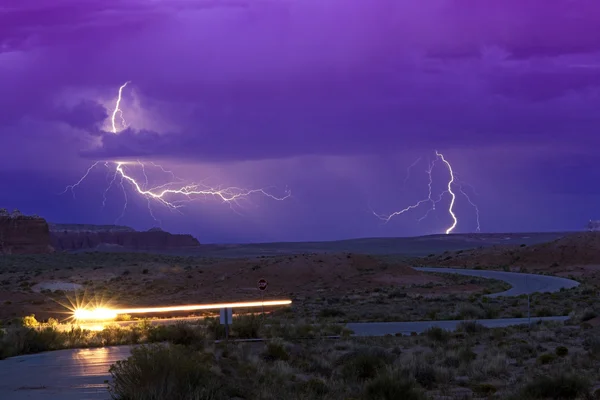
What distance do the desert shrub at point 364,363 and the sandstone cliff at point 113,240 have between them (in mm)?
163819

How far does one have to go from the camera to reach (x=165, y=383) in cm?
1192

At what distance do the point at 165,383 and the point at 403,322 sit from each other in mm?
21347

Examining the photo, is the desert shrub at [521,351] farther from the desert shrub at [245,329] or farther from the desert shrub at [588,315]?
the desert shrub at [588,315]

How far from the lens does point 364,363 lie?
1677 cm

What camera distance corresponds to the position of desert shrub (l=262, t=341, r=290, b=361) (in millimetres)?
18625

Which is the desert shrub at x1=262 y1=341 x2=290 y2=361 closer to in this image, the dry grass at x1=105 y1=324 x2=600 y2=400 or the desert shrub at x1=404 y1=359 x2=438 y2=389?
the dry grass at x1=105 y1=324 x2=600 y2=400

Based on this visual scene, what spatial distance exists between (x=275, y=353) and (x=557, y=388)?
24.3 feet

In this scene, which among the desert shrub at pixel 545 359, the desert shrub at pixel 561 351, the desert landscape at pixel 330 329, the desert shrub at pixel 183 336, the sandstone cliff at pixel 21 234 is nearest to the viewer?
the desert landscape at pixel 330 329

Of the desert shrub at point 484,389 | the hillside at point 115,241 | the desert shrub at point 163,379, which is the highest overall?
the hillside at point 115,241

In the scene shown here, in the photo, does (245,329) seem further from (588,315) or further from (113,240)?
(113,240)

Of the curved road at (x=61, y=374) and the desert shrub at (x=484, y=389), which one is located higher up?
the curved road at (x=61, y=374)

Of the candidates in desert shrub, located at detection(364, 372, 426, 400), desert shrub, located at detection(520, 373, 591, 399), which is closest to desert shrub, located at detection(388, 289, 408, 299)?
desert shrub, located at detection(520, 373, 591, 399)

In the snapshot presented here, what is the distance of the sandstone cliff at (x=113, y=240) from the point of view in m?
177

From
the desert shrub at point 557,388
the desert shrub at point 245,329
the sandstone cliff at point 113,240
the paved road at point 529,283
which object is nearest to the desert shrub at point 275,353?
the desert shrub at point 245,329
